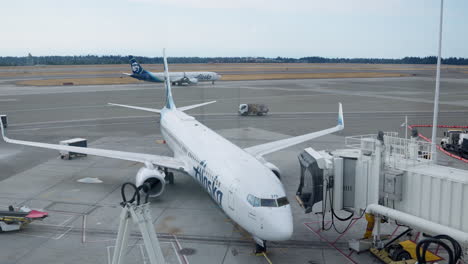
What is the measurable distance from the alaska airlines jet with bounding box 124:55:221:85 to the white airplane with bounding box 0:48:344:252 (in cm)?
7556

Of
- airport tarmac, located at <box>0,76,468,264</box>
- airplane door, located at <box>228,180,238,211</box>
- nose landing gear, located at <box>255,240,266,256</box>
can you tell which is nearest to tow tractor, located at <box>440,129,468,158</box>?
airport tarmac, located at <box>0,76,468,264</box>

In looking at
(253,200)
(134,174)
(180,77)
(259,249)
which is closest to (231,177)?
(253,200)

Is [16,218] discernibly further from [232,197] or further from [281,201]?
[281,201]

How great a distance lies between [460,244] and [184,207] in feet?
47.6

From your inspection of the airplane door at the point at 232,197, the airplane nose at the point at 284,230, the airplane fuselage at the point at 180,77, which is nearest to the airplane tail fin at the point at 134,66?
the airplane fuselage at the point at 180,77

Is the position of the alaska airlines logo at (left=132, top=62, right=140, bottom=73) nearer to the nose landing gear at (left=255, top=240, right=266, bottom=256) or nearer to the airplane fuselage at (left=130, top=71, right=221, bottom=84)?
the airplane fuselage at (left=130, top=71, right=221, bottom=84)

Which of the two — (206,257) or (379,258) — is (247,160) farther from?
(379,258)

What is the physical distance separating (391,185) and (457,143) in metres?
26.0

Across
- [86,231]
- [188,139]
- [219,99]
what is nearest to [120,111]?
[219,99]

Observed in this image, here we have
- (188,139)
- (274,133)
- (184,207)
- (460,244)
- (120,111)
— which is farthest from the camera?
(120,111)

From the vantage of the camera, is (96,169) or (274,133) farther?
(274,133)

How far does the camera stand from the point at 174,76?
108 m

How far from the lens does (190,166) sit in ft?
78.6

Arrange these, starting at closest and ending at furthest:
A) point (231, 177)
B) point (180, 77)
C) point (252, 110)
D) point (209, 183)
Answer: point (231, 177), point (209, 183), point (252, 110), point (180, 77)
